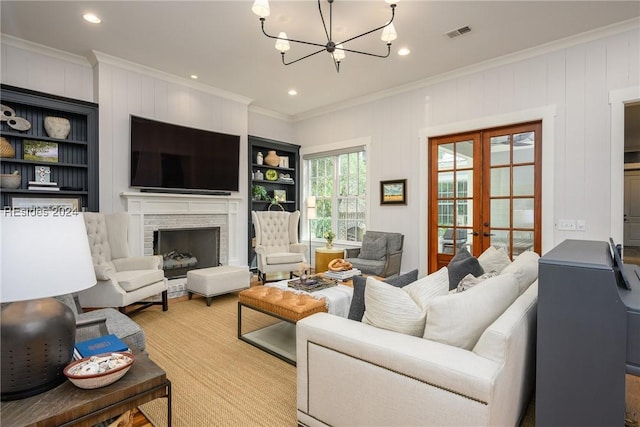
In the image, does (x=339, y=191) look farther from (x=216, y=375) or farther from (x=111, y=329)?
(x=111, y=329)

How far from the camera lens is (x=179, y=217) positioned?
4625 millimetres

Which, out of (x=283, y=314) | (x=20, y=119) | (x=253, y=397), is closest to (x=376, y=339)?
(x=253, y=397)

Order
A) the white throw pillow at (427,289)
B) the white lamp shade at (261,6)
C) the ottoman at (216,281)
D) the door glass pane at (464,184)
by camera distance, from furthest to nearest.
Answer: the door glass pane at (464,184) → the ottoman at (216,281) → the white lamp shade at (261,6) → the white throw pillow at (427,289)

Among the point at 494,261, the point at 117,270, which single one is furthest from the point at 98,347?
the point at 494,261

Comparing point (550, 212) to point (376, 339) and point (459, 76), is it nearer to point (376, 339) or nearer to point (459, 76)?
point (459, 76)

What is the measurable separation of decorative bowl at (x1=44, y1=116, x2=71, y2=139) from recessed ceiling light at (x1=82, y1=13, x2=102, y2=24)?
125cm

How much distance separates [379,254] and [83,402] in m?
3.99

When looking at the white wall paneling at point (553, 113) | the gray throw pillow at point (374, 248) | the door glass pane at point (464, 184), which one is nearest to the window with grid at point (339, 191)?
the gray throw pillow at point (374, 248)

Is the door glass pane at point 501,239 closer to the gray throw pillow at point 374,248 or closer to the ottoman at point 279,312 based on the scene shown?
the gray throw pillow at point 374,248

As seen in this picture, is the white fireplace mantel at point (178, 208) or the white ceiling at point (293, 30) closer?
the white ceiling at point (293, 30)

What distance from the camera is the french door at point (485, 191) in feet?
12.7

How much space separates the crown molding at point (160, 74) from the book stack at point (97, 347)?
375cm

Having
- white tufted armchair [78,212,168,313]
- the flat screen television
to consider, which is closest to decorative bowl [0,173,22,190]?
white tufted armchair [78,212,168,313]

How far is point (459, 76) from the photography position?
14.2 feet
